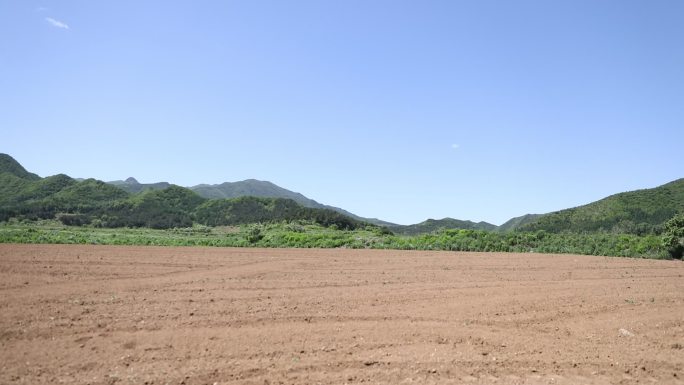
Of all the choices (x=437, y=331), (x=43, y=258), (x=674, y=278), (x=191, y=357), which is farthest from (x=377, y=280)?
(x=43, y=258)

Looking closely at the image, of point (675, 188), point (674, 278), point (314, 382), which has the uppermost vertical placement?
point (675, 188)

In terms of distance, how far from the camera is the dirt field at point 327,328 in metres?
7.34

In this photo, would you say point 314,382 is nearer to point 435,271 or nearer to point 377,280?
point 377,280

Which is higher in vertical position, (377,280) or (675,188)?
(675,188)

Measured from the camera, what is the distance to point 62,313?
33.7 feet

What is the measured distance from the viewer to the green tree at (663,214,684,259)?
1196 inches

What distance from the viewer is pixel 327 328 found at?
384 inches

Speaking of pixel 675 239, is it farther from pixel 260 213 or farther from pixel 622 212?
pixel 260 213

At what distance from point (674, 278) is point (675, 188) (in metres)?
62.4

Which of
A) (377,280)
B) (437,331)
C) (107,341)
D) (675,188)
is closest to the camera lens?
(107,341)

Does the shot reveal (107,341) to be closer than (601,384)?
No

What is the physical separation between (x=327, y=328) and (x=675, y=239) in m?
29.4

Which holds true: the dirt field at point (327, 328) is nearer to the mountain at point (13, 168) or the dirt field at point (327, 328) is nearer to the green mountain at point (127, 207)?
the green mountain at point (127, 207)

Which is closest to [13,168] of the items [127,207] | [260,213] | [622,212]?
[127,207]
